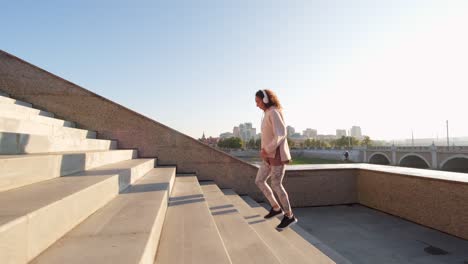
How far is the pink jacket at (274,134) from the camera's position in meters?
3.28

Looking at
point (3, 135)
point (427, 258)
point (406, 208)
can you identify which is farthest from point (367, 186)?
point (3, 135)

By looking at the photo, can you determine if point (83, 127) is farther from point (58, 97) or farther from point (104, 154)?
point (104, 154)

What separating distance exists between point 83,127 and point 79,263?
19.9ft

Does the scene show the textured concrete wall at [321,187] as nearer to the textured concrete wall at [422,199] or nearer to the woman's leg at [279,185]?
the textured concrete wall at [422,199]

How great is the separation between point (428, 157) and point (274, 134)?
54318 mm

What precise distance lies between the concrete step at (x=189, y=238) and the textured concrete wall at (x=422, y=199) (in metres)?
4.42

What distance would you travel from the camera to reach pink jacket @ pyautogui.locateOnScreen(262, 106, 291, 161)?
10.8ft

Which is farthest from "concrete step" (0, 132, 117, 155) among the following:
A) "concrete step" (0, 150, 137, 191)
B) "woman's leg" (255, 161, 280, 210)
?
"woman's leg" (255, 161, 280, 210)

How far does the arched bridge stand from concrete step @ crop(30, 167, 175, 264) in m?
52.0

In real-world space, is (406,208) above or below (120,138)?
below

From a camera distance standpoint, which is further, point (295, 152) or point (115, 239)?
point (295, 152)

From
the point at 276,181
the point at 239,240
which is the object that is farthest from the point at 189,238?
the point at 276,181

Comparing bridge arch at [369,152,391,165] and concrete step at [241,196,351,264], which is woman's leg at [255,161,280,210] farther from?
bridge arch at [369,152,391,165]

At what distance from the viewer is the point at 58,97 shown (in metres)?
6.43
